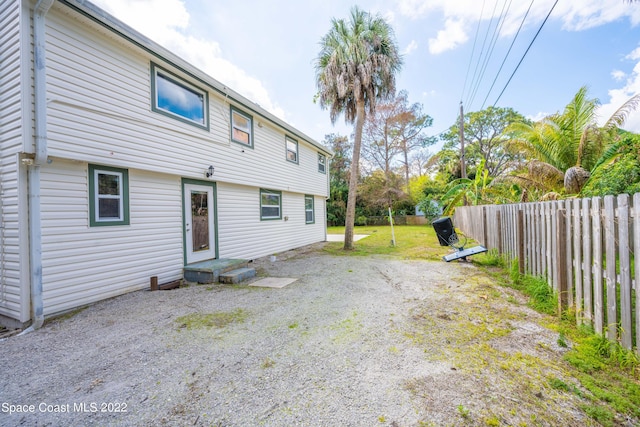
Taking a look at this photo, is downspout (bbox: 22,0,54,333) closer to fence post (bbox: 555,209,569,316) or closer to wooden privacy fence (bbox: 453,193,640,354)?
wooden privacy fence (bbox: 453,193,640,354)

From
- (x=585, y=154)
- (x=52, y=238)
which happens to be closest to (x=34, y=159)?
(x=52, y=238)

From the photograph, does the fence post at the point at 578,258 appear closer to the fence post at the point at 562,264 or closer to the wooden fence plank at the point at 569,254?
the wooden fence plank at the point at 569,254

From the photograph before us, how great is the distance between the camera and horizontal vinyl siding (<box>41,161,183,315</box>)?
409 centimetres

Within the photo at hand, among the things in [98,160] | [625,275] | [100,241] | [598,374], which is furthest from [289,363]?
[98,160]

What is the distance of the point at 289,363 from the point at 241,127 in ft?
23.9

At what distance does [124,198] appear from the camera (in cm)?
507

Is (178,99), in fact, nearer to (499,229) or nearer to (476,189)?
(499,229)

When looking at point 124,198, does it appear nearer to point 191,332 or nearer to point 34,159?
point 34,159

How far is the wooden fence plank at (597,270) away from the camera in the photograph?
2627mm

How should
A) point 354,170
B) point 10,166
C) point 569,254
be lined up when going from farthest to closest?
point 354,170, point 10,166, point 569,254

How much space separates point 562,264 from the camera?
337cm

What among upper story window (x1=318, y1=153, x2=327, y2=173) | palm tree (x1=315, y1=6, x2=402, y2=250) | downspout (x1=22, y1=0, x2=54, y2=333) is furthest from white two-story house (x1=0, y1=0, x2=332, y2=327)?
upper story window (x1=318, y1=153, x2=327, y2=173)

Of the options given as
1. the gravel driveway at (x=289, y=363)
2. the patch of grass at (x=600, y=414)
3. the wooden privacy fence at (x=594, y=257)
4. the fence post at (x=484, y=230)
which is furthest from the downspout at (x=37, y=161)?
the fence post at (x=484, y=230)

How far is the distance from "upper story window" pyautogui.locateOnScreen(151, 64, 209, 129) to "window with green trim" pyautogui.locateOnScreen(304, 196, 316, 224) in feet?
20.8
